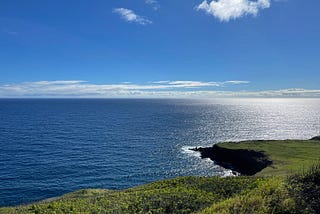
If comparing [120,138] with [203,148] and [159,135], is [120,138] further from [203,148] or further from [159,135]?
[203,148]

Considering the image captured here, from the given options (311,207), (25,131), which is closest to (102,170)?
(311,207)

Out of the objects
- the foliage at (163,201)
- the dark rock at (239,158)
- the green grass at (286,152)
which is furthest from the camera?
the dark rock at (239,158)

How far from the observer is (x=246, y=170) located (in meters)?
79.5

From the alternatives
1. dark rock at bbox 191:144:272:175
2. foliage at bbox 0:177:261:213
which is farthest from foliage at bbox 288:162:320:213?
dark rock at bbox 191:144:272:175

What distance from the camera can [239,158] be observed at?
8906 centimetres

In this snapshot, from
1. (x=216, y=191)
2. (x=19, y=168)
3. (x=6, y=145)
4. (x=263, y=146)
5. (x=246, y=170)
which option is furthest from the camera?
(x=6, y=145)

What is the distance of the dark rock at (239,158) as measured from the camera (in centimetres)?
7781

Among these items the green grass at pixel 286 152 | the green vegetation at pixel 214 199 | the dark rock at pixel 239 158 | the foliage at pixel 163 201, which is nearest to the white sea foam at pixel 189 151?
the dark rock at pixel 239 158

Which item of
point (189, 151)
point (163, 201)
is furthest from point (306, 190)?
point (189, 151)

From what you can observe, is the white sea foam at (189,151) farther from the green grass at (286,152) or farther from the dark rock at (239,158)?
the green grass at (286,152)

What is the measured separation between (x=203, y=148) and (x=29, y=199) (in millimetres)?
63491

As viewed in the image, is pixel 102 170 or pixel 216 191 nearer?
pixel 216 191

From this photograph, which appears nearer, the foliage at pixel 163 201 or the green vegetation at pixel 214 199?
the green vegetation at pixel 214 199

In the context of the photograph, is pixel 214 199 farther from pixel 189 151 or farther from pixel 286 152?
pixel 189 151
